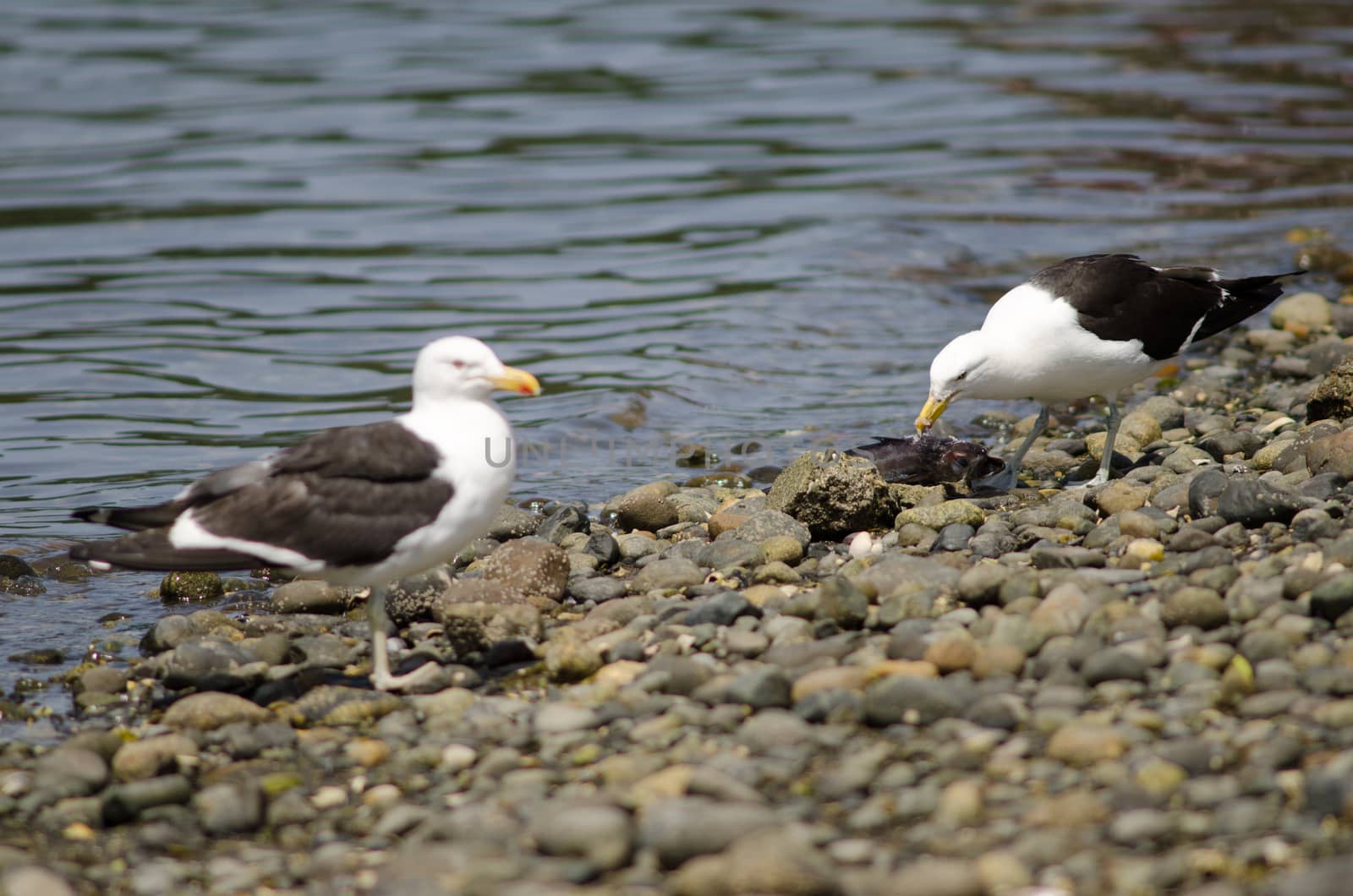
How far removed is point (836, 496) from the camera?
7.11 metres

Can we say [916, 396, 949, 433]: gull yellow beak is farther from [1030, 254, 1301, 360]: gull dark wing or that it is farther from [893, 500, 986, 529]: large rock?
[1030, 254, 1301, 360]: gull dark wing

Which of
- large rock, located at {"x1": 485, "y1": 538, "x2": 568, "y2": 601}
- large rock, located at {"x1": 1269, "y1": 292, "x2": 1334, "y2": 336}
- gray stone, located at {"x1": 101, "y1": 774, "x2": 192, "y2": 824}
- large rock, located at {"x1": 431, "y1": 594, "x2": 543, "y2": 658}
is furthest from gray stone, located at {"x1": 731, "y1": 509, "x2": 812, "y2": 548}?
large rock, located at {"x1": 1269, "y1": 292, "x2": 1334, "y2": 336}

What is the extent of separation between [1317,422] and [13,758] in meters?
6.55

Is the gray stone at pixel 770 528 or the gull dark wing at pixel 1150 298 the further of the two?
the gull dark wing at pixel 1150 298

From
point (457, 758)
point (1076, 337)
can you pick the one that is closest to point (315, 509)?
point (457, 758)

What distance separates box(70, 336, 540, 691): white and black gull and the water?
1.05 metres

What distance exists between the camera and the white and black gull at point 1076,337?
25.1 feet

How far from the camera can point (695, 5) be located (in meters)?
28.9

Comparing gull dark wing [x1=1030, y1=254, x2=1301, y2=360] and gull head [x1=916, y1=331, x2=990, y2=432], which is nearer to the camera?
gull head [x1=916, y1=331, x2=990, y2=432]

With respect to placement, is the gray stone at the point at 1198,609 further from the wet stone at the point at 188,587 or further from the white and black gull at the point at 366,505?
the wet stone at the point at 188,587

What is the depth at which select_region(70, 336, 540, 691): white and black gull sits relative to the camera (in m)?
5.45

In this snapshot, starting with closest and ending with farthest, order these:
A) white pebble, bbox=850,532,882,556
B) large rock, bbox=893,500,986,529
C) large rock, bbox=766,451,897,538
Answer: white pebble, bbox=850,532,882,556, large rock, bbox=893,500,986,529, large rock, bbox=766,451,897,538

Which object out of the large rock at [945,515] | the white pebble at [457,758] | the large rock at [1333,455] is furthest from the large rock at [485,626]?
the large rock at [1333,455]

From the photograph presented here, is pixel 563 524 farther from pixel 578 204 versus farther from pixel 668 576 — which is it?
pixel 578 204
